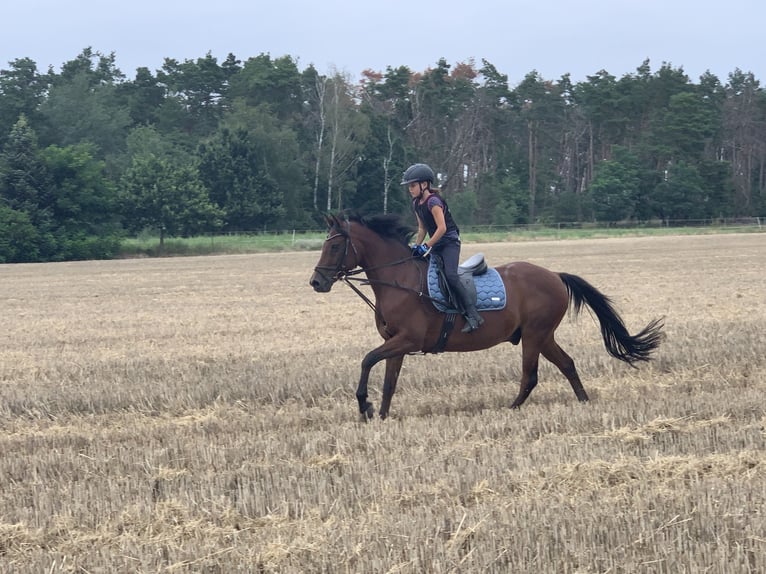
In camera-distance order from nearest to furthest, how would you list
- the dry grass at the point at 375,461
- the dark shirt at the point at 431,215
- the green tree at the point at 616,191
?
the dry grass at the point at 375,461 < the dark shirt at the point at 431,215 < the green tree at the point at 616,191

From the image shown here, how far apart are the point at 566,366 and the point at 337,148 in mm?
76969

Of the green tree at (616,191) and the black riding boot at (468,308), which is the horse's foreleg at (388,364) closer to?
the black riding boot at (468,308)

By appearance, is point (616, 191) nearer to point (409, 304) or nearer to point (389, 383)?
point (409, 304)

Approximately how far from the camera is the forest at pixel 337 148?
62312 mm

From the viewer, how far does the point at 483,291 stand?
9945mm

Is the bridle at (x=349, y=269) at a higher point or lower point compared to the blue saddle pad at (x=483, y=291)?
higher

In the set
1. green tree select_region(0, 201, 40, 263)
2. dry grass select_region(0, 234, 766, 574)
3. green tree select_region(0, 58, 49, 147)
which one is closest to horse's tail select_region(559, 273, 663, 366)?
dry grass select_region(0, 234, 766, 574)

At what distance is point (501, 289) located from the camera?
A: 10.1 metres

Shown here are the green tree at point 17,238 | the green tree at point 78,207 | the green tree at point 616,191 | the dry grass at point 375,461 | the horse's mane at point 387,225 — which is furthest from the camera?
the green tree at point 616,191

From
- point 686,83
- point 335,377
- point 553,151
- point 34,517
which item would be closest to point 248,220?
point 553,151

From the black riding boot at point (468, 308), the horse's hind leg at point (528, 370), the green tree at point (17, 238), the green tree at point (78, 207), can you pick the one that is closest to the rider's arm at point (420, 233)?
the black riding boot at point (468, 308)

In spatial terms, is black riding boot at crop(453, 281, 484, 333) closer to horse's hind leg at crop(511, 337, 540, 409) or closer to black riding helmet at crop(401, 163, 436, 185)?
horse's hind leg at crop(511, 337, 540, 409)

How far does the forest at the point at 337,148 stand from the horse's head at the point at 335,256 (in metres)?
52.3

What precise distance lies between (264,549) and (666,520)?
2.44 meters
